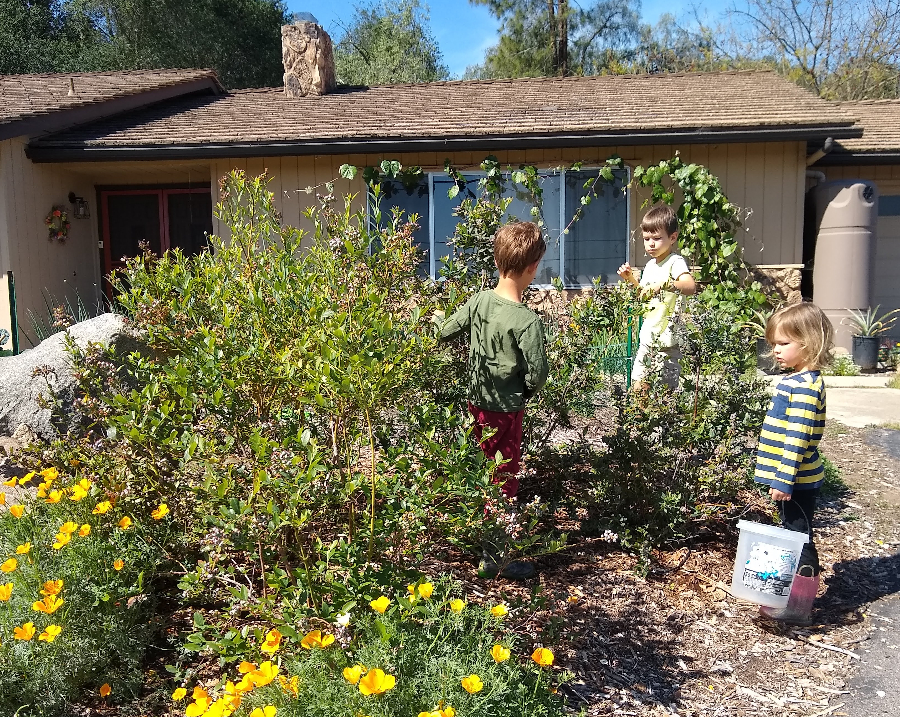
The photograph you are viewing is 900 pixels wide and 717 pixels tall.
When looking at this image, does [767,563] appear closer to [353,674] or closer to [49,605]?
[353,674]

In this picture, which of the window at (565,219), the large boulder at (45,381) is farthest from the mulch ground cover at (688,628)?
the window at (565,219)

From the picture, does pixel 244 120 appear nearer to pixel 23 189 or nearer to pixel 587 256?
pixel 23 189

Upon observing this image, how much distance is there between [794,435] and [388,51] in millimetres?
26397

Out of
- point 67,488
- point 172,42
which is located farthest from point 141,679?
point 172,42

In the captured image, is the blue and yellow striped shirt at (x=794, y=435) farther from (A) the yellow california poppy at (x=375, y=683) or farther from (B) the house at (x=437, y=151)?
(B) the house at (x=437, y=151)

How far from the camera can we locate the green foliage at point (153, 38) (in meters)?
20.0

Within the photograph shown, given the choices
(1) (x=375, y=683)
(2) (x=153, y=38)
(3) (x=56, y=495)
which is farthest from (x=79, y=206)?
(2) (x=153, y=38)

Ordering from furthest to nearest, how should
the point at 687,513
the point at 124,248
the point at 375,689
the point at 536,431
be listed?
the point at 124,248
the point at 536,431
the point at 687,513
the point at 375,689

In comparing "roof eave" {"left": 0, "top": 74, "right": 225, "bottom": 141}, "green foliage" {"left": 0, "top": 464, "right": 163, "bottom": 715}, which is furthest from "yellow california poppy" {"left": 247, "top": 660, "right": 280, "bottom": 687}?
"roof eave" {"left": 0, "top": 74, "right": 225, "bottom": 141}

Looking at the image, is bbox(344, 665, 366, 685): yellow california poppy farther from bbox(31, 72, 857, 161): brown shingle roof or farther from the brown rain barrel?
the brown rain barrel

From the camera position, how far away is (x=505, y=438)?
300 centimetres

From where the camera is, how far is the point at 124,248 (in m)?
10.7

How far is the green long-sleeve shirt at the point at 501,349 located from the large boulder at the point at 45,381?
178 cm

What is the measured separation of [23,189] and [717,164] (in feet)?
27.8
